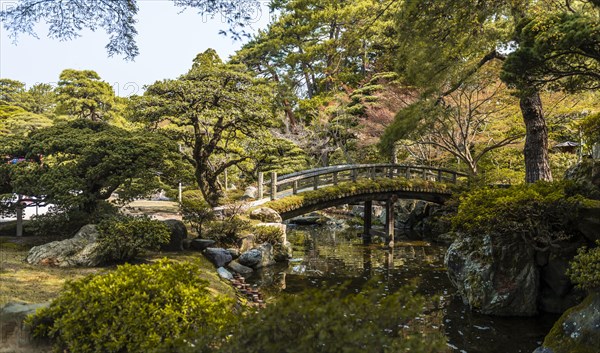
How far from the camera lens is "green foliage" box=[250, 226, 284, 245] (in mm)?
13117

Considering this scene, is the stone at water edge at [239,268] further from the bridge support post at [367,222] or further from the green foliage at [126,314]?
the bridge support post at [367,222]

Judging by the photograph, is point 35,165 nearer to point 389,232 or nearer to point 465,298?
point 465,298

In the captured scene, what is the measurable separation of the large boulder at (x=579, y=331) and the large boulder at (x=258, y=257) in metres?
7.64

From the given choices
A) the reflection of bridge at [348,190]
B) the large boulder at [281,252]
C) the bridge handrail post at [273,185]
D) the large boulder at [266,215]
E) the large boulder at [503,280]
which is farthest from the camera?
the reflection of bridge at [348,190]

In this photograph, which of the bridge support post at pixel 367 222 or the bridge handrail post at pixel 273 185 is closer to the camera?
the bridge handrail post at pixel 273 185

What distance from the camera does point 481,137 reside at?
21.2 meters

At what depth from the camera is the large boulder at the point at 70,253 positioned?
8.20 metres

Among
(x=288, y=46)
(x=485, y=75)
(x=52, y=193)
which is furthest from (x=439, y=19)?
(x=288, y=46)

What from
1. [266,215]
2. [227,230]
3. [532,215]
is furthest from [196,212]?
[532,215]

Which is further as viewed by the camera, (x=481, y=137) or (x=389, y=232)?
(x=481, y=137)

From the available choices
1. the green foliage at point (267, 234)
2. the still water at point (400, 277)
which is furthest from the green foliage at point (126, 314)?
the green foliage at point (267, 234)

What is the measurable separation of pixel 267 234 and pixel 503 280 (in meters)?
7.10

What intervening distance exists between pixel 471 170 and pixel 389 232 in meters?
5.20

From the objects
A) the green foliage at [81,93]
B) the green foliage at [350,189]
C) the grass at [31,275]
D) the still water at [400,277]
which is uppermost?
the green foliage at [81,93]
